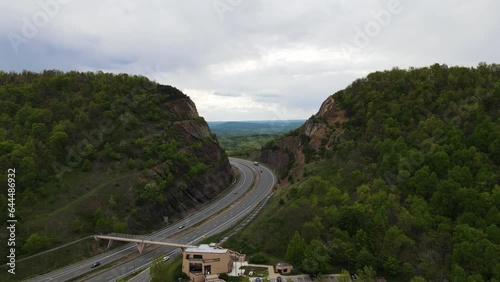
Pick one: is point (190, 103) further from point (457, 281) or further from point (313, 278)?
point (457, 281)

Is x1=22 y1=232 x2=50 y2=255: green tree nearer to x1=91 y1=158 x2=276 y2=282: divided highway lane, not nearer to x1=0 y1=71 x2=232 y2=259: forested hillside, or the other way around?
x1=0 y1=71 x2=232 y2=259: forested hillside

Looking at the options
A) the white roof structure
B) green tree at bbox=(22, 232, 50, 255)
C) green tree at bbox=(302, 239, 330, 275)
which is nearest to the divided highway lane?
the white roof structure

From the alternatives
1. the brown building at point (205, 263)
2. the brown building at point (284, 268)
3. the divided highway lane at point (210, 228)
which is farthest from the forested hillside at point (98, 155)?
the brown building at point (284, 268)

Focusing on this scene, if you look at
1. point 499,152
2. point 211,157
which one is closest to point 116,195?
point 211,157

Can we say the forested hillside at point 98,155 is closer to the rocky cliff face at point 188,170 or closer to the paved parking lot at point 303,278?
the rocky cliff face at point 188,170

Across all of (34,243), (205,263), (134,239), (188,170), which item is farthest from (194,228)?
(34,243)

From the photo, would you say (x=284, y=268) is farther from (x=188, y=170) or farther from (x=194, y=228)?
(x=188, y=170)

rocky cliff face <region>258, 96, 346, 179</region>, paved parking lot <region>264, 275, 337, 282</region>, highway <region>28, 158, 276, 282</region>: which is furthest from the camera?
rocky cliff face <region>258, 96, 346, 179</region>
